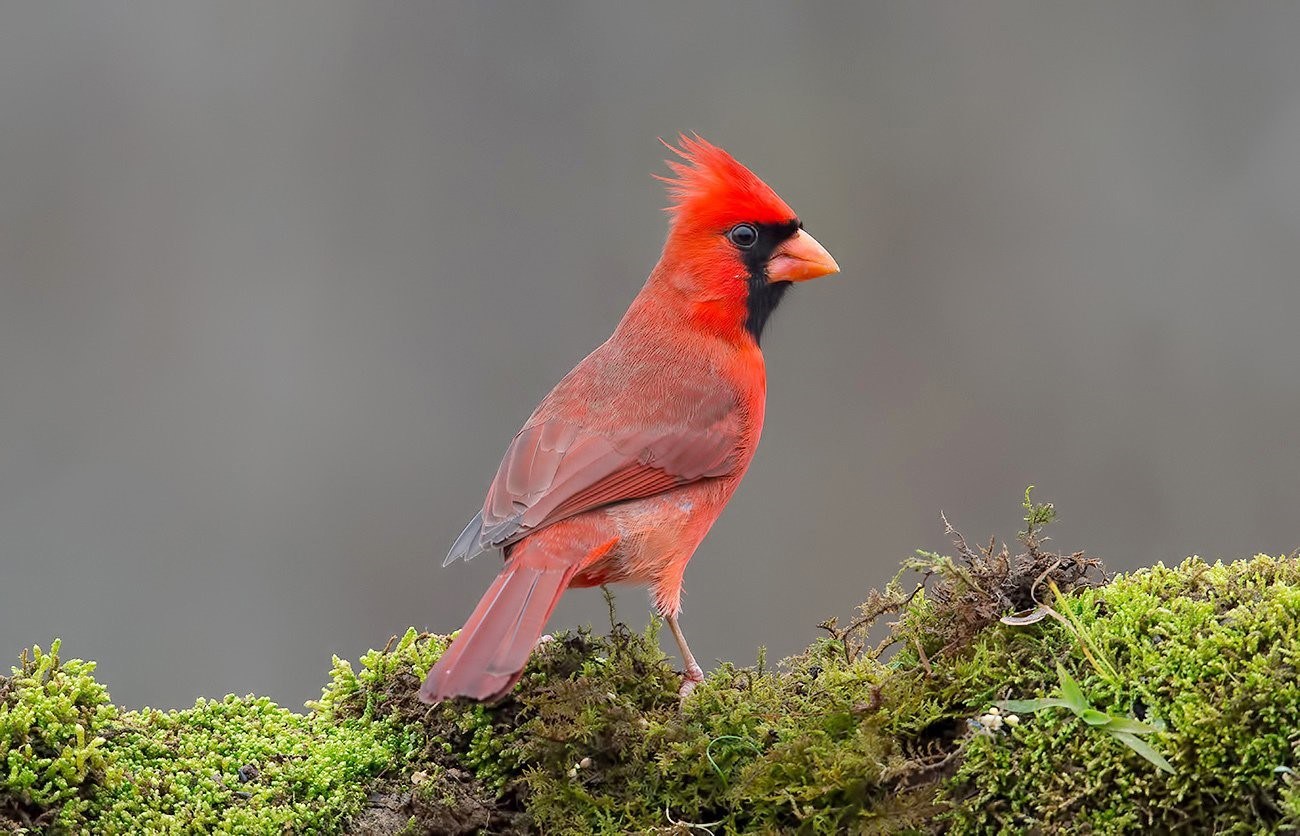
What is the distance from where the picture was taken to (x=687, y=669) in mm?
3141

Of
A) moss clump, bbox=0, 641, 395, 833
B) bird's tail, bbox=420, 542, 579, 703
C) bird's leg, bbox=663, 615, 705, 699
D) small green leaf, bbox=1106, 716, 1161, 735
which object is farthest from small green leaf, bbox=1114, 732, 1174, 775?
moss clump, bbox=0, 641, 395, 833

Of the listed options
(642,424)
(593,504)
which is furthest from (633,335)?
(593,504)

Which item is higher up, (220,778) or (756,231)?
(756,231)

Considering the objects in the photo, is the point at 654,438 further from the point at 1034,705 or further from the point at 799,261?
the point at 1034,705

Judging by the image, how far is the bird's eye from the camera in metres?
3.78

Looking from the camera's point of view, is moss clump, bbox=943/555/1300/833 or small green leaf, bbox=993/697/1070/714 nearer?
moss clump, bbox=943/555/1300/833

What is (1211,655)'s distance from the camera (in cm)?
213

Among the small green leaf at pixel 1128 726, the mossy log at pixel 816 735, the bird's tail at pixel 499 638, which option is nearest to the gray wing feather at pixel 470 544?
the bird's tail at pixel 499 638

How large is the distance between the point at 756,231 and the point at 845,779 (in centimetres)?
191

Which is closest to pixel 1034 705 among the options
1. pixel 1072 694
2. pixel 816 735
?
pixel 1072 694

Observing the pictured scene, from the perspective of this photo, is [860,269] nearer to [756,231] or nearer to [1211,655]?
[756,231]

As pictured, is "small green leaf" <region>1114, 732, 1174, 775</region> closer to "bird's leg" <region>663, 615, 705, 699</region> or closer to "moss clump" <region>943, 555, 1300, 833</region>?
"moss clump" <region>943, 555, 1300, 833</region>

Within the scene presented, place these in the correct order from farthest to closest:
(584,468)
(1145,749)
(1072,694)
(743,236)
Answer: (743,236)
(584,468)
(1072,694)
(1145,749)

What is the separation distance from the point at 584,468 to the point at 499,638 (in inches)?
28.6
